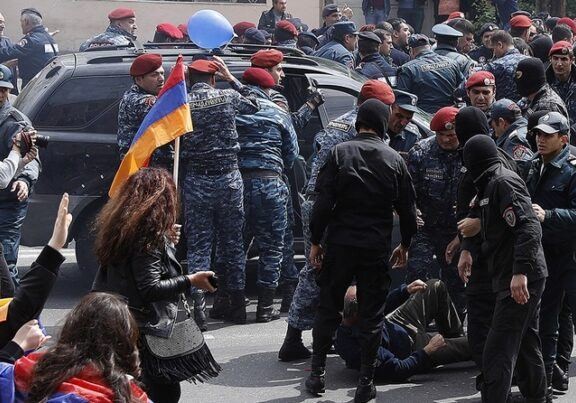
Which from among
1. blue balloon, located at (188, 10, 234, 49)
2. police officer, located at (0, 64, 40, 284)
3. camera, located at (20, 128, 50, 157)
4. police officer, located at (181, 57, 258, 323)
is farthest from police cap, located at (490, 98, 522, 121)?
police officer, located at (0, 64, 40, 284)

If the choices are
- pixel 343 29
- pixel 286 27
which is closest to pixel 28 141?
pixel 343 29

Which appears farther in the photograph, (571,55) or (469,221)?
(571,55)

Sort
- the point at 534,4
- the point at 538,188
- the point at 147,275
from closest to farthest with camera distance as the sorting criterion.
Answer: the point at 147,275, the point at 538,188, the point at 534,4

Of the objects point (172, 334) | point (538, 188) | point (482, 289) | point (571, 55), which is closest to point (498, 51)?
point (571, 55)

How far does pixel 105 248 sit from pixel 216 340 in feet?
10.1

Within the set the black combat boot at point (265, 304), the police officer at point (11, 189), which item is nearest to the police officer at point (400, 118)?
the black combat boot at point (265, 304)

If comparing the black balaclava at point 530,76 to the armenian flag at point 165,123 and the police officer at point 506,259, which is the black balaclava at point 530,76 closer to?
the police officer at point 506,259

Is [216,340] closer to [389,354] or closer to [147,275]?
[389,354]

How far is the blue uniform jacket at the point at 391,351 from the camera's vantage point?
7590 mm

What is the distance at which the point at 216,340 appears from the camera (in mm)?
8688

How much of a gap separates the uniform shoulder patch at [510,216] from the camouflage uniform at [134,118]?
3.41 meters

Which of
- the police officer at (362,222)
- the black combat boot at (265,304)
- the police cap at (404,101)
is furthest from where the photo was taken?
the black combat boot at (265,304)

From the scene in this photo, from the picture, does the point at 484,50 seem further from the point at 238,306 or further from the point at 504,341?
the point at 504,341

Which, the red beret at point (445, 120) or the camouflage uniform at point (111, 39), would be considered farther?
the camouflage uniform at point (111, 39)
